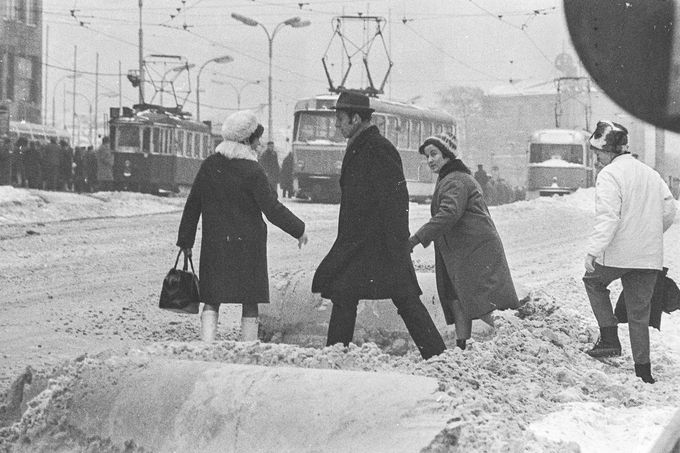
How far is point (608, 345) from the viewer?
263 inches

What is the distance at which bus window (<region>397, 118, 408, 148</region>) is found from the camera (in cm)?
3011

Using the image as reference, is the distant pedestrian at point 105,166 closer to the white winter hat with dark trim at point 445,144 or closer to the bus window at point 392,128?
the bus window at point 392,128

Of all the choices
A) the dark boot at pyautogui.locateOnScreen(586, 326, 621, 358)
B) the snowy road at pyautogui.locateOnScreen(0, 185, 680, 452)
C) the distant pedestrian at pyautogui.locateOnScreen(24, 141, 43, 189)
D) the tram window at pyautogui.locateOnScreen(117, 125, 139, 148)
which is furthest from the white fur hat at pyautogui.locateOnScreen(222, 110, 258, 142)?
the tram window at pyautogui.locateOnScreen(117, 125, 139, 148)

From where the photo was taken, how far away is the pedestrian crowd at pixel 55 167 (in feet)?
102

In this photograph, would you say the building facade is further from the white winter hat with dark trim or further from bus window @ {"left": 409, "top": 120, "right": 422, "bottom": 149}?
the white winter hat with dark trim

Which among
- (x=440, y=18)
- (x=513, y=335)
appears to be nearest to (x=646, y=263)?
(x=513, y=335)

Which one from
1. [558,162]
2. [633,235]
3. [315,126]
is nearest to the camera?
[633,235]

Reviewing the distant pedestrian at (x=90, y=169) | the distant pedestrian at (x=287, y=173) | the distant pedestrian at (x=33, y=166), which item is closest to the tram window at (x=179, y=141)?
the distant pedestrian at (x=90, y=169)

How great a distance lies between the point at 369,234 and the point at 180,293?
111 centimetres

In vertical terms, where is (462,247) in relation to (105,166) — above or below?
below

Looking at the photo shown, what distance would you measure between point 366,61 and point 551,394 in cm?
2460

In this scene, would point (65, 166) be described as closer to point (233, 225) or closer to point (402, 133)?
point (402, 133)

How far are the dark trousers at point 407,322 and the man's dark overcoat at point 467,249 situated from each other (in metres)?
0.47

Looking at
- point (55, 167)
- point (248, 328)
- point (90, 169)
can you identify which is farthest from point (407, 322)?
point (90, 169)
